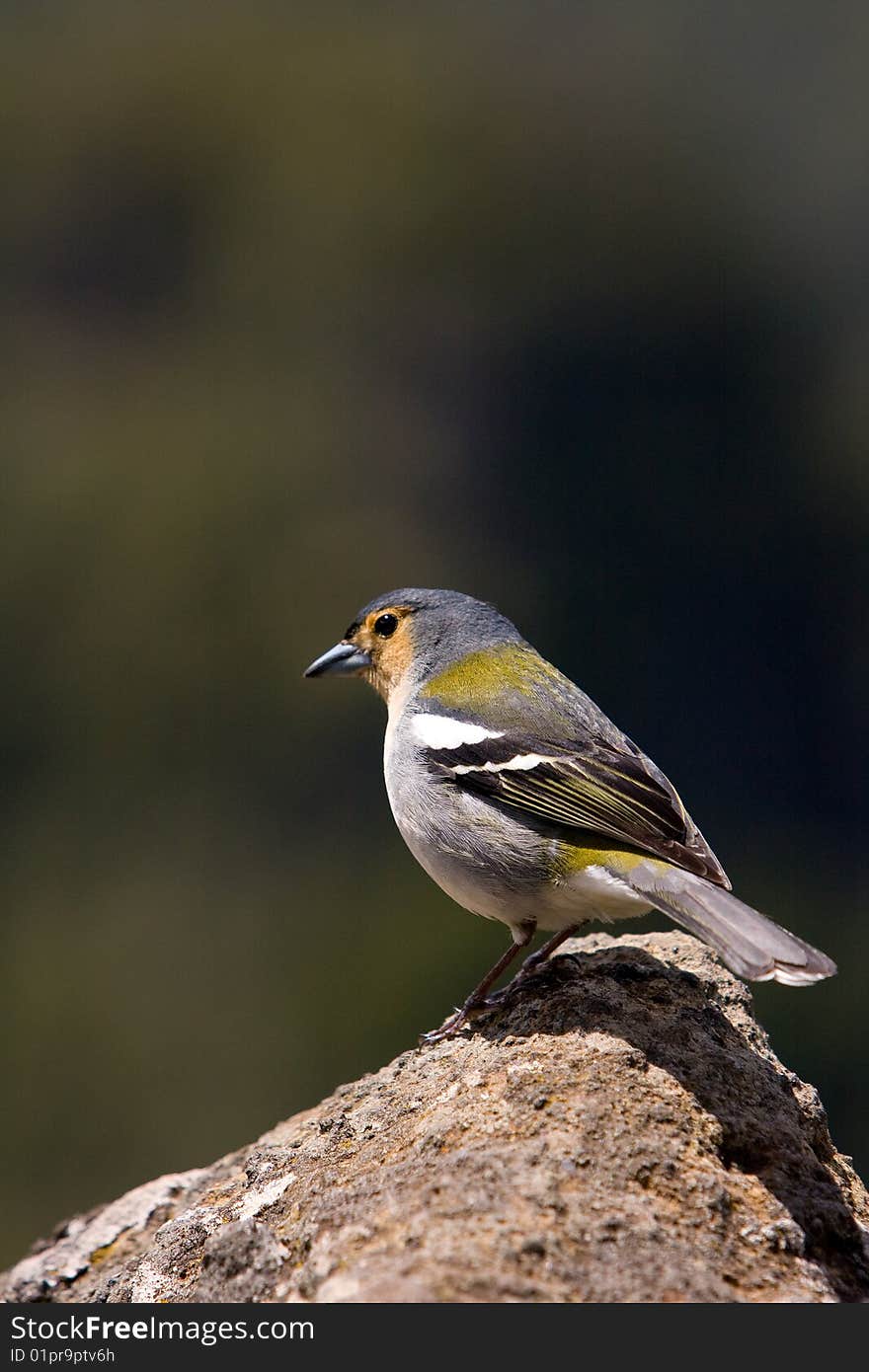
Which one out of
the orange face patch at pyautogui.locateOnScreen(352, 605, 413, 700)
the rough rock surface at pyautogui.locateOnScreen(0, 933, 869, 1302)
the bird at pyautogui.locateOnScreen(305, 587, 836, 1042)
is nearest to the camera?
the rough rock surface at pyautogui.locateOnScreen(0, 933, 869, 1302)

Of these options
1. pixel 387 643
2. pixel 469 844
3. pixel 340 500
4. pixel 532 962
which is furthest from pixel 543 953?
pixel 340 500

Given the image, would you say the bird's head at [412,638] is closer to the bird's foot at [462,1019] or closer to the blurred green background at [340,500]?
the bird's foot at [462,1019]

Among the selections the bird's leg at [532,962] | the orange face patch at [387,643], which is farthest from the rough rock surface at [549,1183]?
the orange face patch at [387,643]

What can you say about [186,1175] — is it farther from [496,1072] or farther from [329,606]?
[329,606]

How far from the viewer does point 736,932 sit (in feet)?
14.0

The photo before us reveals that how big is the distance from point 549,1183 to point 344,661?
3.11 meters

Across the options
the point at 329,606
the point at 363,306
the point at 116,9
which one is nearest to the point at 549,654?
the point at 329,606

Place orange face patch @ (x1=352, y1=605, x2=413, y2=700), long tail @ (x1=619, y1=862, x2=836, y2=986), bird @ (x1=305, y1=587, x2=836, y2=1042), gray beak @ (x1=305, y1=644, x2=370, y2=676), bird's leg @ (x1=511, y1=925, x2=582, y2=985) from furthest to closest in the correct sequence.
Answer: gray beak @ (x1=305, y1=644, x2=370, y2=676)
orange face patch @ (x1=352, y1=605, x2=413, y2=700)
bird's leg @ (x1=511, y1=925, x2=582, y2=985)
bird @ (x1=305, y1=587, x2=836, y2=1042)
long tail @ (x1=619, y1=862, x2=836, y2=986)

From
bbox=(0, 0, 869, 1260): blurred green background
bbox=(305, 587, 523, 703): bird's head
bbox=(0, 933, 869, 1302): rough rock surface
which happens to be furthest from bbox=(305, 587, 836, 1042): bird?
bbox=(0, 0, 869, 1260): blurred green background

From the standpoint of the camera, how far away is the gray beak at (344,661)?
21.0 ft

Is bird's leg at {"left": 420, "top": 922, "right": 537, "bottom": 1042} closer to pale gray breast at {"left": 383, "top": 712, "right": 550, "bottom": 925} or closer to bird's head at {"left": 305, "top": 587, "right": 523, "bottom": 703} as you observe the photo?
pale gray breast at {"left": 383, "top": 712, "right": 550, "bottom": 925}

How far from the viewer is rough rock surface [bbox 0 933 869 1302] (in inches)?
138

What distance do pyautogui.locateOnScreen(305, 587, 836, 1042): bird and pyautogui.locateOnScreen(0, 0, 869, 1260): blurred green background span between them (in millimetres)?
13127

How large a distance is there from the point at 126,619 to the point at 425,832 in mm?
24271
